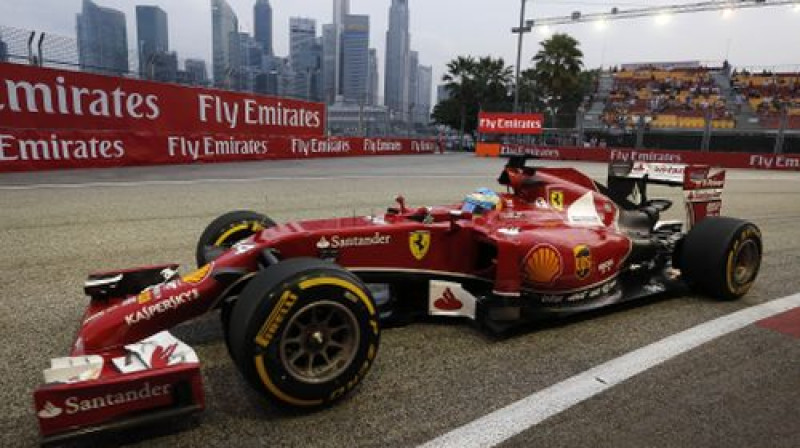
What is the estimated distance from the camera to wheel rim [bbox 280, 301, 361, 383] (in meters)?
2.41

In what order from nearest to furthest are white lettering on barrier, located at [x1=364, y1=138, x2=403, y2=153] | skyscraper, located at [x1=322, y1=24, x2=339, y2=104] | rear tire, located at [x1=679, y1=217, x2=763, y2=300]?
rear tire, located at [x1=679, y1=217, x2=763, y2=300], white lettering on barrier, located at [x1=364, y1=138, x2=403, y2=153], skyscraper, located at [x1=322, y1=24, x2=339, y2=104]

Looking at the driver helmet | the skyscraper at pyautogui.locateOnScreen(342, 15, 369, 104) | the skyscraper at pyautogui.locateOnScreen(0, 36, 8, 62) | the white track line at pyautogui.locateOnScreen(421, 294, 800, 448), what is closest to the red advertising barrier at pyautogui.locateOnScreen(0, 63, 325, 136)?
the skyscraper at pyautogui.locateOnScreen(0, 36, 8, 62)

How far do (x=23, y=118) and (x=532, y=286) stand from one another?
48.1 ft

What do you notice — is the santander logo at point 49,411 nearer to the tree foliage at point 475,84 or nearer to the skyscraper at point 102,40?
the skyscraper at point 102,40

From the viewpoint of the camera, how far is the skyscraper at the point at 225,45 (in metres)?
19.4

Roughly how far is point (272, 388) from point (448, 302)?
1446 millimetres

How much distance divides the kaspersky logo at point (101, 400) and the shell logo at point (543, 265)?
2268 millimetres

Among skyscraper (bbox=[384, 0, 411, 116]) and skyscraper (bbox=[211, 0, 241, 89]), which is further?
skyscraper (bbox=[384, 0, 411, 116])

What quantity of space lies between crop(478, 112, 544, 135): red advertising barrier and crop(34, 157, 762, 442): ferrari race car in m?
26.1

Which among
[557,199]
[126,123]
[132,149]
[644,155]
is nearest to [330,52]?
[644,155]

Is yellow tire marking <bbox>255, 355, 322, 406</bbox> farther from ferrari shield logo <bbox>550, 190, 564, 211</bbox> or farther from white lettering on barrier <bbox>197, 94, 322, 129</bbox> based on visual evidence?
white lettering on barrier <bbox>197, 94, 322, 129</bbox>

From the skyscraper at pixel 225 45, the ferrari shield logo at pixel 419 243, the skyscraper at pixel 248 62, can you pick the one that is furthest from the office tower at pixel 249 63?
the ferrari shield logo at pixel 419 243

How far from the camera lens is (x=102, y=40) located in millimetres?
16453

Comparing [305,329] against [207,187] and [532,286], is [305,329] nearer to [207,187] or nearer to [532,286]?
[532,286]
